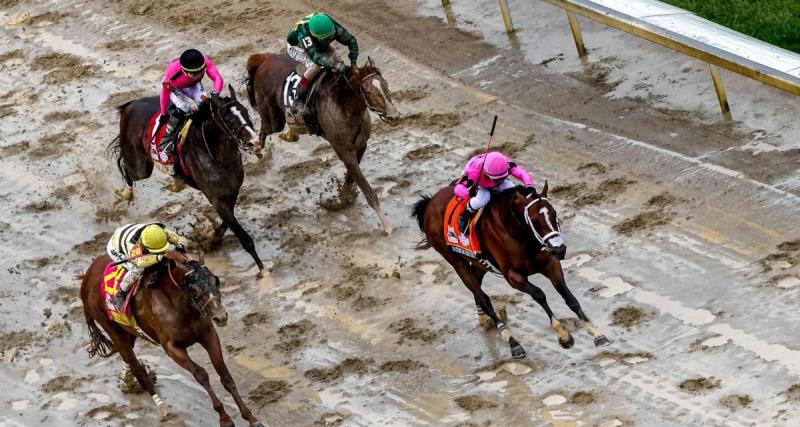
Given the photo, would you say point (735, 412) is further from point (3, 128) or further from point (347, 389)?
point (3, 128)

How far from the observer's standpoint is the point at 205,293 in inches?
425

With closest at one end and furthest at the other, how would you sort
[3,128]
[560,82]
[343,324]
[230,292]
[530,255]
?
1. [530,255]
2. [343,324]
3. [230,292]
4. [560,82]
5. [3,128]

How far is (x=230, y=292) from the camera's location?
13.9 metres

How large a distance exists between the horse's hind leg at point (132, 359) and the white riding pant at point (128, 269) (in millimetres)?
689

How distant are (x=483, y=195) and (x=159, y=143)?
4338mm

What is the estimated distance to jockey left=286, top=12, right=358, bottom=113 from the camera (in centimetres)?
1402

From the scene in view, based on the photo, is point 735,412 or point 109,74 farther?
point 109,74

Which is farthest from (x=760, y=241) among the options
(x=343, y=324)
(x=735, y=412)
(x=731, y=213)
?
(x=343, y=324)

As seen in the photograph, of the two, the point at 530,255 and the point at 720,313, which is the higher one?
the point at 530,255

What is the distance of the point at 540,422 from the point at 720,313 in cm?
200

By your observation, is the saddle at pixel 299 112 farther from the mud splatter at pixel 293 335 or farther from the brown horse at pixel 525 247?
the brown horse at pixel 525 247

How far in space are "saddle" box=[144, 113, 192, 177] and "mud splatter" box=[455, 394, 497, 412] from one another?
4340 millimetres

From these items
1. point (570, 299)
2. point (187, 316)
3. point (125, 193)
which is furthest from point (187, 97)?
point (570, 299)

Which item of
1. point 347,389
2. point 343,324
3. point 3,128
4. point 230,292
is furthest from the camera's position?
point 3,128
